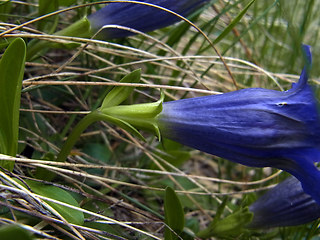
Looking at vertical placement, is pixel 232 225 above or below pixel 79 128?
below

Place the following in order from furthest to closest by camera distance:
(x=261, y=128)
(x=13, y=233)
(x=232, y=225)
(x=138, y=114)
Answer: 1. (x=232, y=225)
2. (x=138, y=114)
3. (x=261, y=128)
4. (x=13, y=233)

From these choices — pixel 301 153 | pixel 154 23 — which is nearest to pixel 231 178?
pixel 154 23

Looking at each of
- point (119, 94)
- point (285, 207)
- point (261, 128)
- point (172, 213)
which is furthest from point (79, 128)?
point (285, 207)

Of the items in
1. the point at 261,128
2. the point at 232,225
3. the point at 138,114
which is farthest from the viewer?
the point at 232,225

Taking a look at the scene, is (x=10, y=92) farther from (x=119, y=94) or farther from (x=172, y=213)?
(x=172, y=213)

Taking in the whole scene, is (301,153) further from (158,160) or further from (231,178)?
(231,178)

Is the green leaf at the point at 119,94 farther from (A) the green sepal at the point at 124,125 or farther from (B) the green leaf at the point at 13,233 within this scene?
(B) the green leaf at the point at 13,233

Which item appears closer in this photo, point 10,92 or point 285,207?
point 10,92
